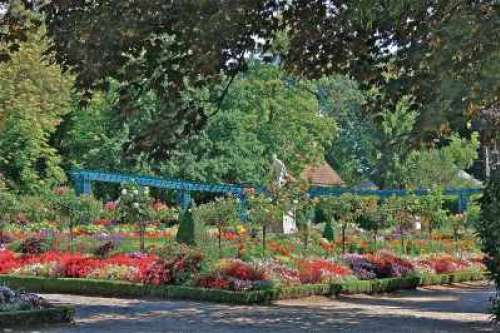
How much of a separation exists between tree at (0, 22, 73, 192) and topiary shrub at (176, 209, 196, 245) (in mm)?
18716

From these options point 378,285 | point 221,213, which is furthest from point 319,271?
point 221,213

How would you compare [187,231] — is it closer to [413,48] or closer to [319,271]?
[319,271]

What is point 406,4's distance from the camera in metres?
8.20

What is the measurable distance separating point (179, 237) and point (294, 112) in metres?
26.1

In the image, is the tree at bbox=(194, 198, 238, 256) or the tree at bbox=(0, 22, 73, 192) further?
the tree at bbox=(0, 22, 73, 192)

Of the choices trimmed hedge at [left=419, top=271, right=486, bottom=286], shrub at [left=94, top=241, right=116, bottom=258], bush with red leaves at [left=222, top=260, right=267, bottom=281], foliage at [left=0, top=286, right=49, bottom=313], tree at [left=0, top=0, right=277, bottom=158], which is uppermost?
tree at [left=0, top=0, right=277, bottom=158]

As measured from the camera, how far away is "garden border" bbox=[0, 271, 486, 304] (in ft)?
54.0

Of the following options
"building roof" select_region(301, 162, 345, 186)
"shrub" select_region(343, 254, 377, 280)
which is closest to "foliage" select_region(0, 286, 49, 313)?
"shrub" select_region(343, 254, 377, 280)

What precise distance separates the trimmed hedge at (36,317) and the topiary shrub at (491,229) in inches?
Result: 241

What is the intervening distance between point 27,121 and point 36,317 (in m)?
29.9

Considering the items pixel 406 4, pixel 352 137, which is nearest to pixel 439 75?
pixel 406 4

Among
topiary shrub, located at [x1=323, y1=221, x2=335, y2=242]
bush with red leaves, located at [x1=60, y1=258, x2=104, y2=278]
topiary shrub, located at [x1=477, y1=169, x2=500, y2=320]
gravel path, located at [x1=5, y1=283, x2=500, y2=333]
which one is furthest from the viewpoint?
topiary shrub, located at [x1=323, y1=221, x2=335, y2=242]

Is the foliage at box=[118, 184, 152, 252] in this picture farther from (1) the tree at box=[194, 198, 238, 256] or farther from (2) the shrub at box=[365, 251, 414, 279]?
(2) the shrub at box=[365, 251, 414, 279]

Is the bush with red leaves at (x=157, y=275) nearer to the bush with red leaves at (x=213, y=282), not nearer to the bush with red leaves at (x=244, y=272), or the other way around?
the bush with red leaves at (x=213, y=282)
